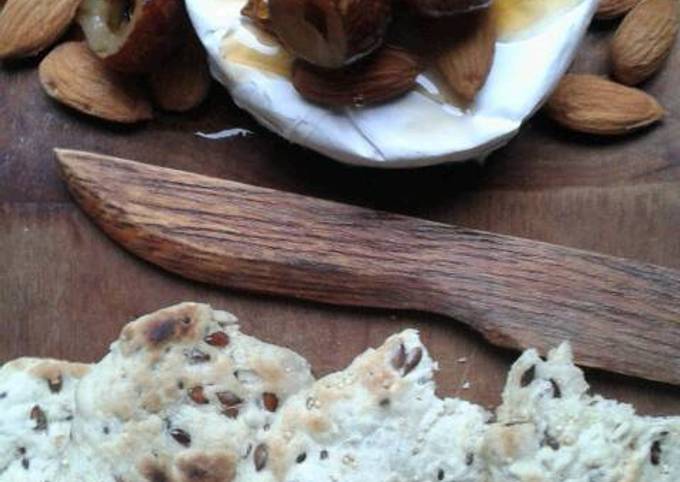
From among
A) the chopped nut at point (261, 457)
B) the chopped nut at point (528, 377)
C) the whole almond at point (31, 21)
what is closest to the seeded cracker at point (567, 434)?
the chopped nut at point (528, 377)

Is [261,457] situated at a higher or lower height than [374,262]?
lower

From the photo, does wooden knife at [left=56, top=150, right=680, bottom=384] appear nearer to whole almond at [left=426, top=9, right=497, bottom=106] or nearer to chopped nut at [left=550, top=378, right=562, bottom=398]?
chopped nut at [left=550, top=378, right=562, bottom=398]

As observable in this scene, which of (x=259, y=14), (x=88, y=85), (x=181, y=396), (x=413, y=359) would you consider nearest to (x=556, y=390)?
(x=413, y=359)

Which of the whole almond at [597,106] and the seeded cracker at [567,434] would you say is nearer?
the seeded cracker at [567,434]

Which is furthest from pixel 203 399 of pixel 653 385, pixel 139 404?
pixel 653 385

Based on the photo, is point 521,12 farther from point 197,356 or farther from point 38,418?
point 38,418

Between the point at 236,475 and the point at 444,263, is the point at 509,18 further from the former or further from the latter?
the point at 236,475

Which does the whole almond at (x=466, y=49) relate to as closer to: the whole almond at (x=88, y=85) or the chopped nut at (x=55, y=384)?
the whole almond at (x=88, y=85)
